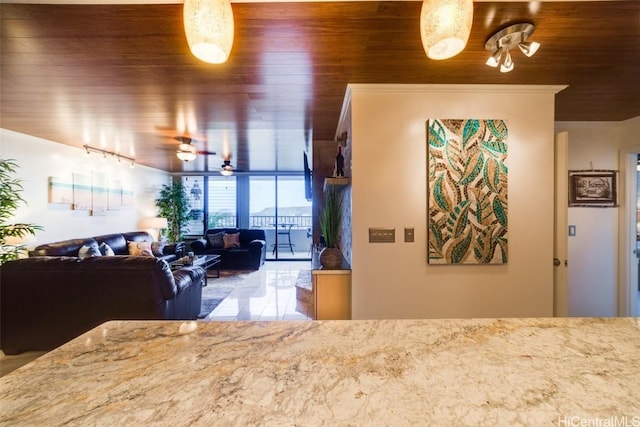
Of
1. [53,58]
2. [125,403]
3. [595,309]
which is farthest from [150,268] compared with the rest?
[595,309]

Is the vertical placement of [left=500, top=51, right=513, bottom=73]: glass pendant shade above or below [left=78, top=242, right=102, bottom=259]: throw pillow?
above

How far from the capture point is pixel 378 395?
65cm

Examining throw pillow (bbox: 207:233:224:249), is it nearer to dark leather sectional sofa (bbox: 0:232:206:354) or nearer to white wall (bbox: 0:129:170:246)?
white wall (bbox: 0:129:170:246)

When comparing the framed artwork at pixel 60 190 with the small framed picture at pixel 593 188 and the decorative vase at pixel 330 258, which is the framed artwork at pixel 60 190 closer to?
the decorative vase at pixel 330 258

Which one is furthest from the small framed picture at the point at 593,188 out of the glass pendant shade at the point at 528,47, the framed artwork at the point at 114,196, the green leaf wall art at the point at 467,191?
the framed artwork at the point at 114,196

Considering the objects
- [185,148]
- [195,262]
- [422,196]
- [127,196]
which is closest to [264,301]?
[195,262]

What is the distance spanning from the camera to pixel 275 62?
1848 mm

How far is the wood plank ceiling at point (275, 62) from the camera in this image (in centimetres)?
142

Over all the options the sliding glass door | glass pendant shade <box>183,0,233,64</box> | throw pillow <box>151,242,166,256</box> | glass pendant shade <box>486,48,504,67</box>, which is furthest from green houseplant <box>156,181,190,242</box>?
glass pendant shade <box>486,48,504,67</box>

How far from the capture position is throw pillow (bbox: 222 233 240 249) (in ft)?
21.2

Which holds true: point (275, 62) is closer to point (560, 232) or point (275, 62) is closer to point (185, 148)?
point (185, 148)

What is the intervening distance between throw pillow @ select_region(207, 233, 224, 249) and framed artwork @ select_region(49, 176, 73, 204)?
105 inches

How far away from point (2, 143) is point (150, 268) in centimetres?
295

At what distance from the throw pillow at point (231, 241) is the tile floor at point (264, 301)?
1.00 metres
